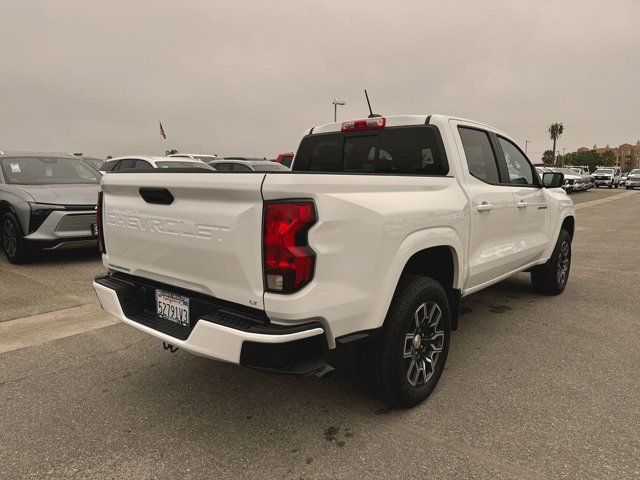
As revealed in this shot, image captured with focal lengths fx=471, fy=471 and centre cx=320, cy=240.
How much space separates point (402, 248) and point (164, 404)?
174cm

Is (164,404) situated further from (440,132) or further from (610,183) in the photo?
(610,183)

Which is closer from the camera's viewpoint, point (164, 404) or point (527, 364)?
point (164, 404)

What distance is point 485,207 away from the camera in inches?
138

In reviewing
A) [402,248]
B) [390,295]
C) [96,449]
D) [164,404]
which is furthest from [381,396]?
[96,449]

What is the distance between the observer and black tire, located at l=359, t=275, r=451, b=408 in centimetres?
260

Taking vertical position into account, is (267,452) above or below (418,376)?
below

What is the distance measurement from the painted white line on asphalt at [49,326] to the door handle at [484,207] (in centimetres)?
333

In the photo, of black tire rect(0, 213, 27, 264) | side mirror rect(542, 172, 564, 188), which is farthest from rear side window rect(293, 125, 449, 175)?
black tire rect(0, 213, 27, 264)

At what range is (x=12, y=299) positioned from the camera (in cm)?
506

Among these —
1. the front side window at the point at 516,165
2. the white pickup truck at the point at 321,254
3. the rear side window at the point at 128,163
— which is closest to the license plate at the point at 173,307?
the white pickup truck at the point at 321,254

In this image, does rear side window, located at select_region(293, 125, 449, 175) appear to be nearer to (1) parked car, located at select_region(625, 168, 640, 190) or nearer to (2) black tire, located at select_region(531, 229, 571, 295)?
(2) black tire, located at select_region(531, 229, 571, 295)

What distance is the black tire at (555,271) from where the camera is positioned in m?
5.22

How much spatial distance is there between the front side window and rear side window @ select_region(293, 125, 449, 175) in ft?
3.51

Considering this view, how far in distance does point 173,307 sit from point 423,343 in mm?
1512
